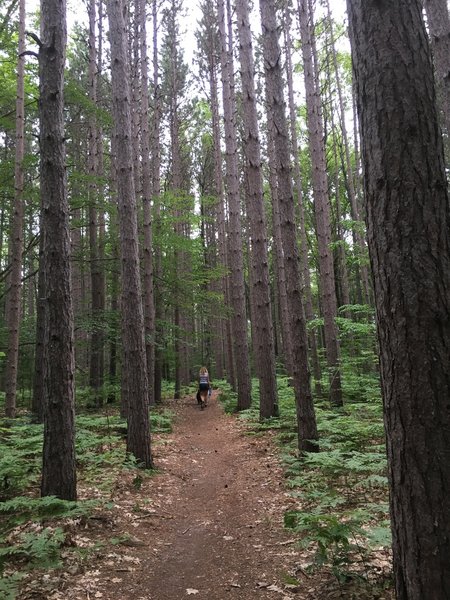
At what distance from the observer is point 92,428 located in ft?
32.6

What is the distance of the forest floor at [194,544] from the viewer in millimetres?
3457

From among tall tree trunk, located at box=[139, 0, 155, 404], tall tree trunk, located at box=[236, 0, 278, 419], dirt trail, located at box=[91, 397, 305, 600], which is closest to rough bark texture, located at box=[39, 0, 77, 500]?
dirt trail, located at box=[91, 397, 305, 600]

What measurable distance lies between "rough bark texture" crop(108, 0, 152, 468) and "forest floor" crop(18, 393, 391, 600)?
2.55ft

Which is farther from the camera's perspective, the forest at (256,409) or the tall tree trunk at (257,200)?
the tall tree trunk at (257,200)

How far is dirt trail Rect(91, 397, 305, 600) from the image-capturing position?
3.60 meters

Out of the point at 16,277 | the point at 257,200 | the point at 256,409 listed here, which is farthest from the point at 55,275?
the point at 256,409

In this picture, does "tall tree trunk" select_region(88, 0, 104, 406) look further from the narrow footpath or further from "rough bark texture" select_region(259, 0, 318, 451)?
"rough bark texture" select_region(259, 0, 318, 451)

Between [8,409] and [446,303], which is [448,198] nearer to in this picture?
[446,303]

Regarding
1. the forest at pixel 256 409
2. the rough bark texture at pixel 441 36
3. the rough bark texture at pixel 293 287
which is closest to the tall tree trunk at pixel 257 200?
the forest at pixel 256 409

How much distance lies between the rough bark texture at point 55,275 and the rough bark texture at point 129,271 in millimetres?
2175

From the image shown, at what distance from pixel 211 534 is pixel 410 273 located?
12.9ft

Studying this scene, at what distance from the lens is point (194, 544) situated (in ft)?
14.9

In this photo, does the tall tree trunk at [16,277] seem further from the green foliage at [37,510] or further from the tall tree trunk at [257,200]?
the green foliage at [37,510]

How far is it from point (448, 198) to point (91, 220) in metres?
12.8
